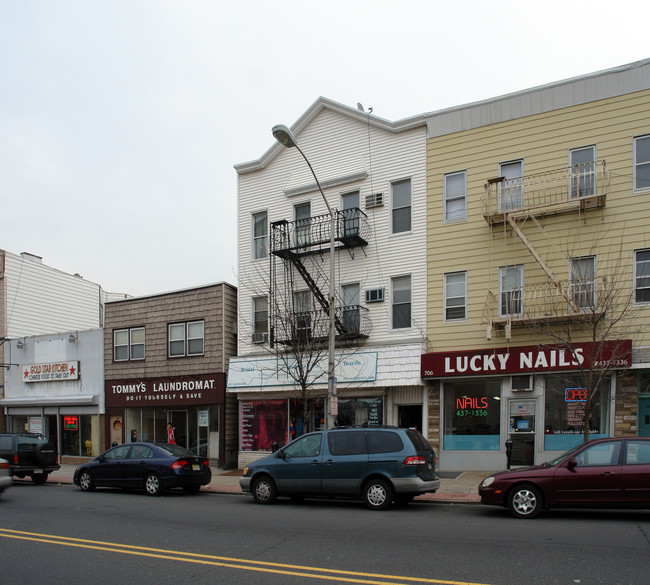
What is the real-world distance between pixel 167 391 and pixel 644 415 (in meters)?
16.1

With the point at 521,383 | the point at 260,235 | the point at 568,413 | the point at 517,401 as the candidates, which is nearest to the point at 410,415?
the point at 517,401

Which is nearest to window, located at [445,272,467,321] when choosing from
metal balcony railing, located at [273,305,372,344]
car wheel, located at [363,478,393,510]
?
metal balcony railing, located at [273,305,372,344]

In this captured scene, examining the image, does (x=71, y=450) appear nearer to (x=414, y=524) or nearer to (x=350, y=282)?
(x=350, y=282)

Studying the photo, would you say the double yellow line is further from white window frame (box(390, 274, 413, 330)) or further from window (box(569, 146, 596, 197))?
window (box(569, 146, 596, 197))

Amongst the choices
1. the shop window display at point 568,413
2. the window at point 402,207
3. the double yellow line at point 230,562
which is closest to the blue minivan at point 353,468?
the double yellow line at point 230,562

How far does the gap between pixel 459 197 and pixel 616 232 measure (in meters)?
4.45

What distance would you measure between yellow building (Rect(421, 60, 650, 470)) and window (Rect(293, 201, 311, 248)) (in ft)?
13.8

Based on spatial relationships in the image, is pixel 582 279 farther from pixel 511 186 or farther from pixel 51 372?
pixel 51 372

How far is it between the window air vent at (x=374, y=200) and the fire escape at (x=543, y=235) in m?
3.35

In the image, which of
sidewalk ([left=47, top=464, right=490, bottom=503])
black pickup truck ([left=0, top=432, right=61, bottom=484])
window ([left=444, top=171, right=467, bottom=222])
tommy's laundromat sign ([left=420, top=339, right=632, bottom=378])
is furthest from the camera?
black pickup truck ([left=0, top=432, right=61, bottom=484])

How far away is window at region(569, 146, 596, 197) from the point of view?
639 inches

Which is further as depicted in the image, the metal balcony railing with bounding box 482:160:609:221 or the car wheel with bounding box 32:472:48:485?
the car wheel with bounding box 32:472:48:485

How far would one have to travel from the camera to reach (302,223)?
21.0 meters

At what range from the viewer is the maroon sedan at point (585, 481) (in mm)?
9742
